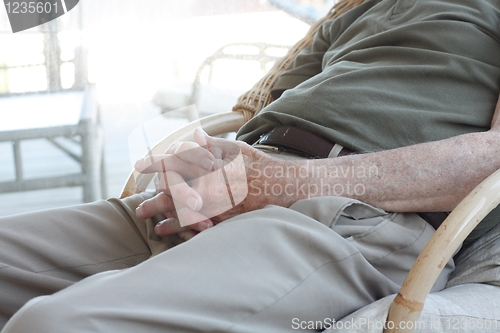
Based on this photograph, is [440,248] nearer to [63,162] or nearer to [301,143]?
[301,143]

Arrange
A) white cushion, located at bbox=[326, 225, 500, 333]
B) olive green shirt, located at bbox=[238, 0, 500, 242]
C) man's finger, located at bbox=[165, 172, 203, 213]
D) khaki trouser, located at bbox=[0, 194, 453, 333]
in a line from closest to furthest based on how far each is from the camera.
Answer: khaki trouser, located at bbox=[0, 194, 453, 333], white cushion, located at bbox=[326, 225, 500, 333], man's finger, located at bbox=[165, 172, 203, 213], olive green shirt, located at bbox=[238, 0, 500, 242]

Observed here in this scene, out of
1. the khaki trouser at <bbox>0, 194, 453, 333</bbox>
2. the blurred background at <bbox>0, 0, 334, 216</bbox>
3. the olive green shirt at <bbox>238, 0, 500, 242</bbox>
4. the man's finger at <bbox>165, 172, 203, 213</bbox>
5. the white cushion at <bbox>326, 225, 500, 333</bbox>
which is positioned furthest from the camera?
the blurred background at <bbox>0, 0, 334, 216</bbox>

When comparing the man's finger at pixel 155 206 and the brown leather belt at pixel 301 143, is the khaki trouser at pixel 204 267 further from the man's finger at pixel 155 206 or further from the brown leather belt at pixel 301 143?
the brown leather belt at pixel 301 143

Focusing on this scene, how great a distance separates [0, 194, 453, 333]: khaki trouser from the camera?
0.65 meters

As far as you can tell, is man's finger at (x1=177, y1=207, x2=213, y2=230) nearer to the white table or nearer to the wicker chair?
the wicker chair

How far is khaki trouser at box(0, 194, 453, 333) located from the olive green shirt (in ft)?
0.64

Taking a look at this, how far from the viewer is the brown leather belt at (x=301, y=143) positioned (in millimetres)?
1011

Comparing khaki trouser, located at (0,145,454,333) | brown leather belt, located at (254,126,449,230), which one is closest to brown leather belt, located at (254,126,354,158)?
brown leather belt, located at (254,126,449,230)

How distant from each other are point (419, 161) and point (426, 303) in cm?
27

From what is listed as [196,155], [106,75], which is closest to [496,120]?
[196,155]

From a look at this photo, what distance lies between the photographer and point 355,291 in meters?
0.82

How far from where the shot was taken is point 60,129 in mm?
1998

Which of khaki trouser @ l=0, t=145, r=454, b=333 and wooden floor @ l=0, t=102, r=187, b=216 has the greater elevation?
khaki trouser @ l=0, t=145, r=454, b=333

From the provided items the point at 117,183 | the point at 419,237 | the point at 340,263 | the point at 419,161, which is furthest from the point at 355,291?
the point at 117,183
